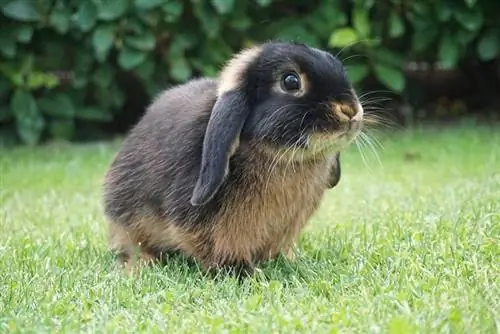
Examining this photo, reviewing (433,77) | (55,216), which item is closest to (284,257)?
(55,216)

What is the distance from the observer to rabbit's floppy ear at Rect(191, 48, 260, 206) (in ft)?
9.86

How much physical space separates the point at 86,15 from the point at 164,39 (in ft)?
2.83

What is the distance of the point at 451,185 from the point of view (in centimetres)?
495

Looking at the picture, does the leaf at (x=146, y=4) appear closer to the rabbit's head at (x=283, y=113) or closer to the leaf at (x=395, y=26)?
the leaf at (x=395, y=26)

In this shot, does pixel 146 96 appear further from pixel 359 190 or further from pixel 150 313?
pixel 150 313

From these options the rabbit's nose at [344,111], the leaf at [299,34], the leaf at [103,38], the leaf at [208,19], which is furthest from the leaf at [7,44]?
the rabbit's nose at [344,111]

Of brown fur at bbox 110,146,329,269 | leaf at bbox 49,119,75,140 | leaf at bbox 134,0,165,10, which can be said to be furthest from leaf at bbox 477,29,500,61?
brown fur at bbox 110,146,329,269

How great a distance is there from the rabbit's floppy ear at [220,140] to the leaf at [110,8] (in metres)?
3.87

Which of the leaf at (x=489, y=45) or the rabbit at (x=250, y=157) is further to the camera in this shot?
the leaf at (x=489, y=45)

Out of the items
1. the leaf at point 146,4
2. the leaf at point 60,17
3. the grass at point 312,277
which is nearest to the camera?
the grass at point 312,277

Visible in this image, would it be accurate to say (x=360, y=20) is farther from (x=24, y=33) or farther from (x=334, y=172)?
(x=334, y=172)

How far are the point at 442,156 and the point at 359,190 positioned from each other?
1.34 meters

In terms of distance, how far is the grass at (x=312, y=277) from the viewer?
8.11 ft

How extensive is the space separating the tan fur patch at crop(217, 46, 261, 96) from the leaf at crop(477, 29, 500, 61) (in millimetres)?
4492
